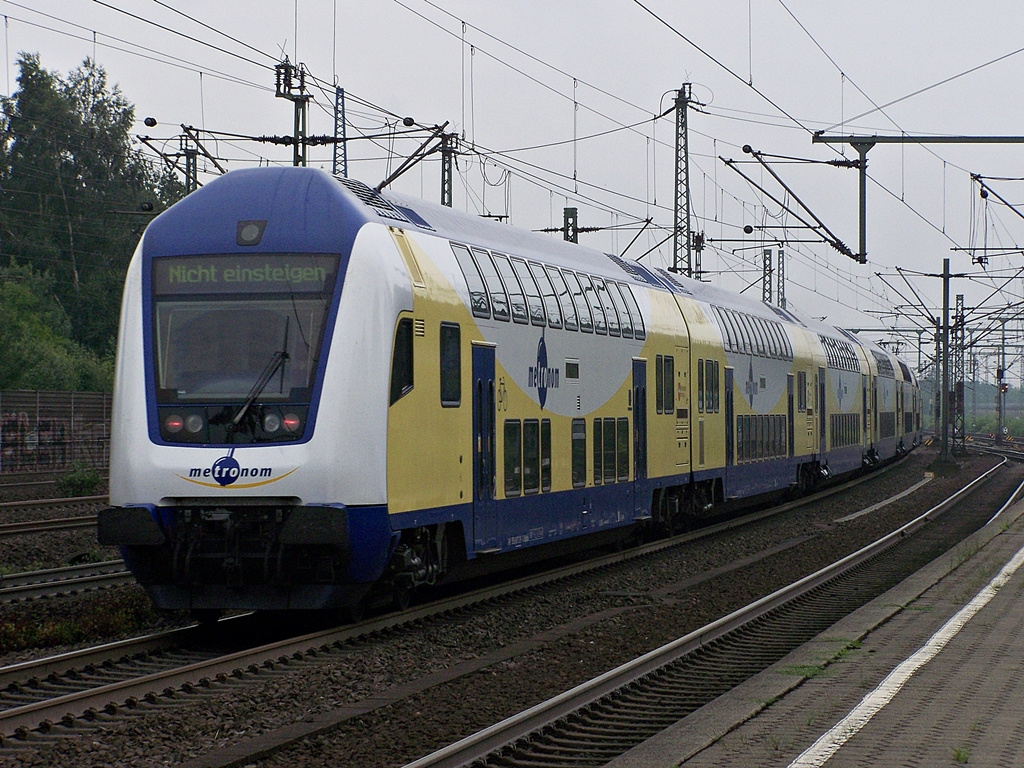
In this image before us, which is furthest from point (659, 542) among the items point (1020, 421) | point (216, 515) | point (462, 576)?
point (1020, 421)

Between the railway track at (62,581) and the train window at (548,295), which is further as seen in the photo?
the train window at (548,295)

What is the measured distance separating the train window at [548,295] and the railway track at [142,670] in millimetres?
4047

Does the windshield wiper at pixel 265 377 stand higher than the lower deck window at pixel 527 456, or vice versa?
the windshield wiper at pixel 265 377

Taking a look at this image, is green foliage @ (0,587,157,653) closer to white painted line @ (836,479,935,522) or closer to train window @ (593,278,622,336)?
train window @ (593,278,622,336)

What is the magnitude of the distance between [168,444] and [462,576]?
387 cm

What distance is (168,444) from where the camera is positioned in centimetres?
1141

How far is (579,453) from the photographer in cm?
1631

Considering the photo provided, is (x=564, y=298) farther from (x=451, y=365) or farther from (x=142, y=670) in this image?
(x=142, y=670)

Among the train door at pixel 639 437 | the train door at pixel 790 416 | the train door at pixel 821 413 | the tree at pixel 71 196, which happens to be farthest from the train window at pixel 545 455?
the tree at pixel 71 196

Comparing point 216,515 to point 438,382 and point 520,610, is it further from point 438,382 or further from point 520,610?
point 520,610

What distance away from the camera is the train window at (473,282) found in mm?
13508

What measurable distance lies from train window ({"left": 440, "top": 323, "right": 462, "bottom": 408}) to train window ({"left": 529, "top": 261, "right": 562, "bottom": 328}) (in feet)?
8.49

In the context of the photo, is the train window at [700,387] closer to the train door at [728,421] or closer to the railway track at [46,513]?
the train door at [728,421]

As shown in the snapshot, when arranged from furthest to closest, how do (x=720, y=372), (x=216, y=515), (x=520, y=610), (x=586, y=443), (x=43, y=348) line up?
1. (x=43, y=348)
2. (x=720, y=372)
3. (x=586, y=443)
4. (x=520, y=610)
5. (x=216, y=515)
